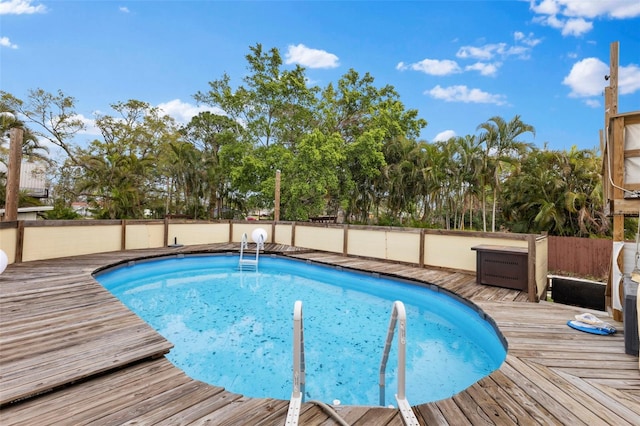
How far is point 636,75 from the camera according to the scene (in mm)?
12570

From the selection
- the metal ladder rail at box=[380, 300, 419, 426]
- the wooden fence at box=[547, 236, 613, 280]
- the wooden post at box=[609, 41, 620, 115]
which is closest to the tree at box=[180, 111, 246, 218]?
the wooden fence at box=[547, 236, 613, 280]

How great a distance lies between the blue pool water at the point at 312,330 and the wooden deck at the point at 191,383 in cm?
70

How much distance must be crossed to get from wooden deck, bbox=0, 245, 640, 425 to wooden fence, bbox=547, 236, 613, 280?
6895mm

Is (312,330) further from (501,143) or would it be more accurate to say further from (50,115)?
(50,115)

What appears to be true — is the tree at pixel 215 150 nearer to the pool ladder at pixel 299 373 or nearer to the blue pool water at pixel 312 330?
the blue pool water at pixel 312 330

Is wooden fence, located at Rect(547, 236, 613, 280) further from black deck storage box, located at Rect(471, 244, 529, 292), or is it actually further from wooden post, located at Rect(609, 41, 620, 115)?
wooden post, located at Rect(609, 41, 620, 115)

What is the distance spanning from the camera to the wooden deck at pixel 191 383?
1.88 meters

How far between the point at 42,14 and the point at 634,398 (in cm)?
1599

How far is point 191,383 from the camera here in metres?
2.25

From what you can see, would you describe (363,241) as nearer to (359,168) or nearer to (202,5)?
(359,168)

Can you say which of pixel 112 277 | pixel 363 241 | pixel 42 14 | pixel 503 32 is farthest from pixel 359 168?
pixel 42 14

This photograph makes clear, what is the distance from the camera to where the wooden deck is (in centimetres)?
188

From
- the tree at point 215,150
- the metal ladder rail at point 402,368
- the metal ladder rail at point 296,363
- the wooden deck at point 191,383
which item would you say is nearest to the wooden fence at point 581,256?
the wooden deck at point 191,383

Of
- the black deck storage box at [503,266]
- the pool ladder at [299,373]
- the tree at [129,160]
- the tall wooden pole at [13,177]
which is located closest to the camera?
the pool ladder at [299,373]
